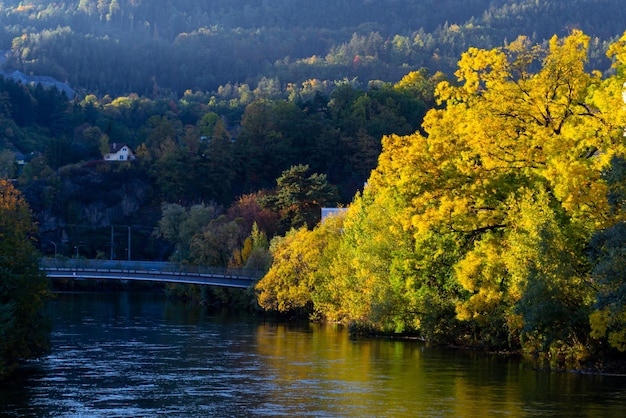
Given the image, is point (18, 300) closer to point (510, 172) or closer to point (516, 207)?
point (516, 207)

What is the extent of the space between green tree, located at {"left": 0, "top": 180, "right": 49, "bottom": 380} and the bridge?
49.1 metres

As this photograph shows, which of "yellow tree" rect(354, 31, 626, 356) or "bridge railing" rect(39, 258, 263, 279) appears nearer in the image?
"yellow tree" rect(354, 31, 626, 356)

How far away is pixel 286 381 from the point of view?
50.2 meters

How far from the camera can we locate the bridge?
106 metres

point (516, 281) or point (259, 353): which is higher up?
point (516, 281)

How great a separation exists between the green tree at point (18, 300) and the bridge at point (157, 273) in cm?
4913

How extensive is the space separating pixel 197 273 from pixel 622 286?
229ft

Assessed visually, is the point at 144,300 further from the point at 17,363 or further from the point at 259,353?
the point at 17,363

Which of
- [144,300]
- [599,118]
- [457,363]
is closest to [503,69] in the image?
[599,118]

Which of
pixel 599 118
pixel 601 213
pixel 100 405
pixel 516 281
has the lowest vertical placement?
pixel 100 405

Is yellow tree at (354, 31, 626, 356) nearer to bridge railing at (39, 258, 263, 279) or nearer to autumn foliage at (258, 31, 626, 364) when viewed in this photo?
autumn foliage at (258, 31, 626, 364)

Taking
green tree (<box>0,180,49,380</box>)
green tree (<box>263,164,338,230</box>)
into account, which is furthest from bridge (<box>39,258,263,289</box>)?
green tree (<box>0,180,49,380</box>)

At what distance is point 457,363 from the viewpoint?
56.1 m

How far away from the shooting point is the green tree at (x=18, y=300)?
158 feet
